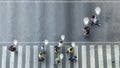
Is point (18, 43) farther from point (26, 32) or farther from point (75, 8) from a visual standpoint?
point (75, 8)

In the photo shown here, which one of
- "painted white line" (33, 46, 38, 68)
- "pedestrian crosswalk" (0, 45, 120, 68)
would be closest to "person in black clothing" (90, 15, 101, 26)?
"pedestrian crosswalk" (0, 45, 120, 68)

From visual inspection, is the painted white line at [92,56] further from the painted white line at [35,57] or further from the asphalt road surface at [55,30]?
the painted white line at [35,57]

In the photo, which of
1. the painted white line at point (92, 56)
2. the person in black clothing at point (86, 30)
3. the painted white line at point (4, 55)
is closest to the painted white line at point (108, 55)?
the painted white line at point (92, 56)

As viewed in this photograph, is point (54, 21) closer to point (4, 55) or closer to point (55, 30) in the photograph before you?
point (55, 30)

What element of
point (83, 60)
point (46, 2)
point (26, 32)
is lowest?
point (83, 60)

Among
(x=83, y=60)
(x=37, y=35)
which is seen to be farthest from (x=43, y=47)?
(x=83, y=60)

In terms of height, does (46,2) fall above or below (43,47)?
above

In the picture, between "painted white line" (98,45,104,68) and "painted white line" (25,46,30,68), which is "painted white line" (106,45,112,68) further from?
"painted white line" (25,46,30,68)
